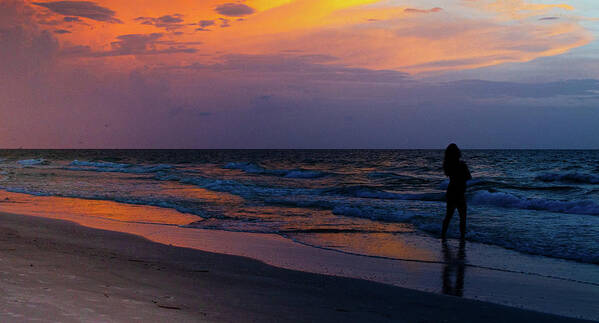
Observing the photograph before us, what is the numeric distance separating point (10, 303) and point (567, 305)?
537cm

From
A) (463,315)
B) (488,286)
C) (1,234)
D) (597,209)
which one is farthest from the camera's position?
(597,209)

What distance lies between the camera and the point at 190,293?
4.81m

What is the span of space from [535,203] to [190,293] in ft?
47.8

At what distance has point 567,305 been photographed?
518 centimetres

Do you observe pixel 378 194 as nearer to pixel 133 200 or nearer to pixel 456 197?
pixel 133 200

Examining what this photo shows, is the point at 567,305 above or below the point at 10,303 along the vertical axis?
below

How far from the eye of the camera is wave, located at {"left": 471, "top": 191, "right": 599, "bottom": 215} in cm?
1459

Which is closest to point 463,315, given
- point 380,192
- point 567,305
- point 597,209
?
point 567,305

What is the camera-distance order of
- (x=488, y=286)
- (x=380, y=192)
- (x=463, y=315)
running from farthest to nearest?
(x=380, y=192)
(x=488, y=286)
(x=463, y=315)

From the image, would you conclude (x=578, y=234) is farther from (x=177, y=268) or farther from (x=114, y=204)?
(x=114, y=204)

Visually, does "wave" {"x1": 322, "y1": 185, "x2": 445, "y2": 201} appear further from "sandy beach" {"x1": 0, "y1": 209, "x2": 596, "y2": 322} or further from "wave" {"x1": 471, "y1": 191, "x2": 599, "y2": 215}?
"sandy beach" {"x1": 0, "y1": 209, "x2": 596, "y2": 322}

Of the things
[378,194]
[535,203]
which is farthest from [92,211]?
[535,203]

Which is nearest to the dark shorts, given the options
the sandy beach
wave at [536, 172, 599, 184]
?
the sandy beach

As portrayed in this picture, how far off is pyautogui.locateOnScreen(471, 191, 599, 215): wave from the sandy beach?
11625mm
